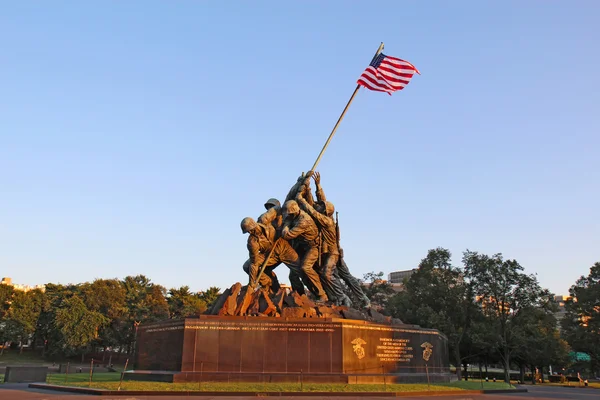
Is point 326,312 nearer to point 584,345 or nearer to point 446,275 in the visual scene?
point 446,275

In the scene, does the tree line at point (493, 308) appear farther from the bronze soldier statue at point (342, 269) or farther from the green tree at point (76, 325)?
the green tree at point (76, 325)

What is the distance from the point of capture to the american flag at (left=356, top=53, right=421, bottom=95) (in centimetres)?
2098

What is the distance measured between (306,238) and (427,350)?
669cm

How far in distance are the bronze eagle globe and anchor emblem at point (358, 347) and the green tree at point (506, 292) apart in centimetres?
2911

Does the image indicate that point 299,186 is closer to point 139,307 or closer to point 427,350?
point 427,350

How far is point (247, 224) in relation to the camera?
1997 cm

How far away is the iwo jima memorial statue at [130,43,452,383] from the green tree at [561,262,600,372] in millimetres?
29407

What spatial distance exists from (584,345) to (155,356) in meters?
44.4

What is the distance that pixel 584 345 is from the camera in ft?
157

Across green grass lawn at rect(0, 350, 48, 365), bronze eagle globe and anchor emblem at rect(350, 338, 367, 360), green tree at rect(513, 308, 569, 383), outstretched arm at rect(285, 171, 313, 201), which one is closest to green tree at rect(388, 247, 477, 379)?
green tree at rect(513, 308, 569, 383)

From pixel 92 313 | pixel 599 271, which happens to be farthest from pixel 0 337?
pixel 599 271

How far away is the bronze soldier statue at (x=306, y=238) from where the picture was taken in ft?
68.1

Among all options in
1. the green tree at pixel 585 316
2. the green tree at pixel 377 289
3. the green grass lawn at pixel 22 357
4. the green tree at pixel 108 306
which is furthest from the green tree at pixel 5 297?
the green tree at pixel 585 316

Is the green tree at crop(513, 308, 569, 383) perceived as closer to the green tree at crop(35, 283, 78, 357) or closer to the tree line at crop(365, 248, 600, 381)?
the tree line at crop(365, 248, 600, 381)
